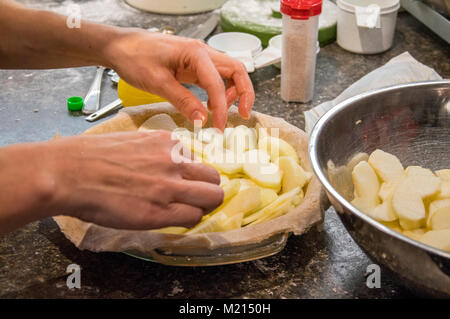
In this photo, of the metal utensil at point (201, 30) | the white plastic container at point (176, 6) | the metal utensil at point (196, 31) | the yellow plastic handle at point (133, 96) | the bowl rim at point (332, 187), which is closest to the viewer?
the bowl rim at point (332, 187)

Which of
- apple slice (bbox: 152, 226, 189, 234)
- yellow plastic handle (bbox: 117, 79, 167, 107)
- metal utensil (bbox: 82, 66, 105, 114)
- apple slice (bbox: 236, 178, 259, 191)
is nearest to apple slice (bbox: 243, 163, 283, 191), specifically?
apple slice (bbox: 236, 178, 259, 191)

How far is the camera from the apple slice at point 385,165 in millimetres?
1035

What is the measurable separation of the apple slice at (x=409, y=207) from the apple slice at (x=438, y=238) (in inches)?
1.3

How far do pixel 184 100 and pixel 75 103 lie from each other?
1.75ft

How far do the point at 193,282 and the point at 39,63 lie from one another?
26.5 inches

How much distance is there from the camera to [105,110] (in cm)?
150

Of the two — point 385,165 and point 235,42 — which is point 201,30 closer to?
point 235,42

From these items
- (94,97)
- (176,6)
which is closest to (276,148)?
(94,97)

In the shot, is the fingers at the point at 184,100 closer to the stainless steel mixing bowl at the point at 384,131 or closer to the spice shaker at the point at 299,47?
the stainless steel mixing bowl at the point at 384,131

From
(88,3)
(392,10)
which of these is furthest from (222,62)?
(88,3)

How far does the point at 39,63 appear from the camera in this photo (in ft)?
4.16

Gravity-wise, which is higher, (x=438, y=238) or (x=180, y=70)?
(x=180, y=70)

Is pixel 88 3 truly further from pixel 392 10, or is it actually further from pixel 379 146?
pixel 379 146

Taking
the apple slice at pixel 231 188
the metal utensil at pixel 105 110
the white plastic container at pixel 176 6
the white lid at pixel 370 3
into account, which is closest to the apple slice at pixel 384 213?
the apple slice at pixel 231 188
